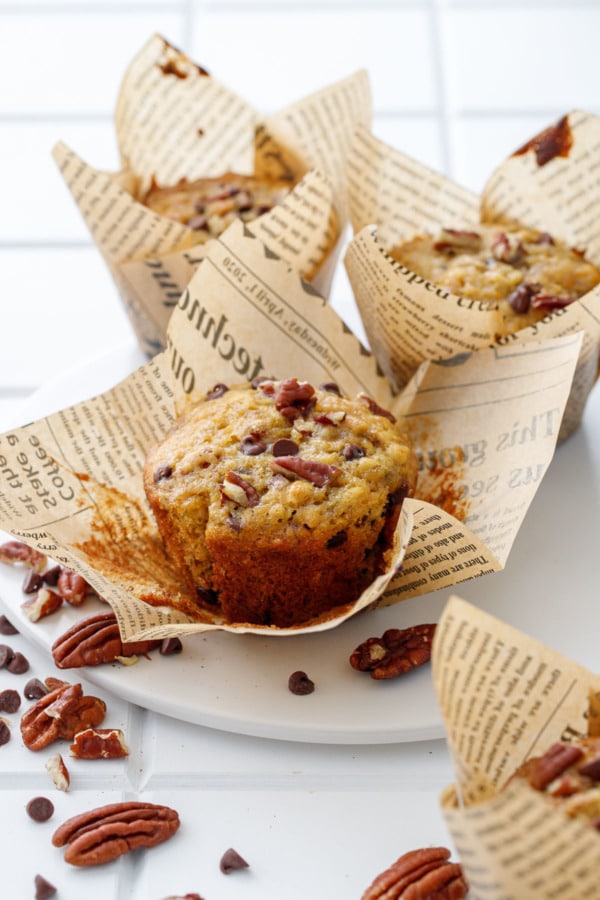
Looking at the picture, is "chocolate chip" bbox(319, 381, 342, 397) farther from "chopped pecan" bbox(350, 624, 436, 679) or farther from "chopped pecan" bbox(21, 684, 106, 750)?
"chopped pecan" bbox(21, 684, 106, 750)

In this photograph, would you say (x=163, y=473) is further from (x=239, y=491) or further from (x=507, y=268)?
(x=507, y=268)

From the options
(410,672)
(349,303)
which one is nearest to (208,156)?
(349,303)

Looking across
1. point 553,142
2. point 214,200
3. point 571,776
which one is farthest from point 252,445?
point 553,142

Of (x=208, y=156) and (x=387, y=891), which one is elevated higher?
(x=208, y=156)

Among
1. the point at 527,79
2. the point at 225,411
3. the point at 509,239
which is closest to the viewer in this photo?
the point at 225,411

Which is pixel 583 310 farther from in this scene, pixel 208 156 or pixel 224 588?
pixel 208 156

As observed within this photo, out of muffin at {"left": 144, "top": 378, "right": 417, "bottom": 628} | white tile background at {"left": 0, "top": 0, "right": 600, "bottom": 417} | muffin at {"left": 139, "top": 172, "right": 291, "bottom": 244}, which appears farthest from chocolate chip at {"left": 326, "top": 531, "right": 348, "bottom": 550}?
white tile background at {"left": 0, "top": 0, "right": 600, "bottom": 417}
